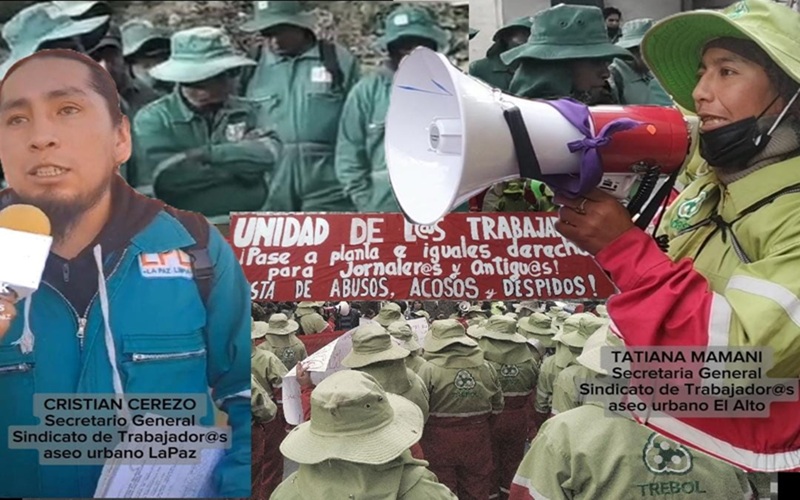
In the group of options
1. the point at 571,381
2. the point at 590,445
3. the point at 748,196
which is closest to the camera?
the point at 748,196

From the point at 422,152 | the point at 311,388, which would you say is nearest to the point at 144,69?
the point at 422,152

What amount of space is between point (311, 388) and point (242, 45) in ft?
3.55

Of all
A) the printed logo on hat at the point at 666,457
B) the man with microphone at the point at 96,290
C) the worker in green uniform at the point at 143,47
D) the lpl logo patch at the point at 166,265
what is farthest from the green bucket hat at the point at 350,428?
the worker in green uniform at the point at 143,47

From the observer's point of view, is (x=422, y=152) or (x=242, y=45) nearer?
(x=422, y=152)

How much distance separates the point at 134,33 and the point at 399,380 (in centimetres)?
135

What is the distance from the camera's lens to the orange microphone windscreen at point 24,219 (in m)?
2.36

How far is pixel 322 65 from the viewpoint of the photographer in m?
2.42

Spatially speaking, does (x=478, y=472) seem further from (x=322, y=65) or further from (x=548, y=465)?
(x=322, y=65)

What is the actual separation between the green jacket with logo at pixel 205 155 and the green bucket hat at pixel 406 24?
464mm

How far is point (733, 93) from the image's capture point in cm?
193

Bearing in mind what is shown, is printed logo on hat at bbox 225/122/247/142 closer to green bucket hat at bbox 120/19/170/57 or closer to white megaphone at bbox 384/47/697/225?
green bucket hat at bbox 120/19/170/57

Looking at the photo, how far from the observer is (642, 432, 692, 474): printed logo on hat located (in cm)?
233

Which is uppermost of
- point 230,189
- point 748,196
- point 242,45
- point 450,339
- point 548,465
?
point 242,45

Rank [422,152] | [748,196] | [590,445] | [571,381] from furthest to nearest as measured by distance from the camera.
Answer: [571,381], [590,445], [422,152], [748,196]
